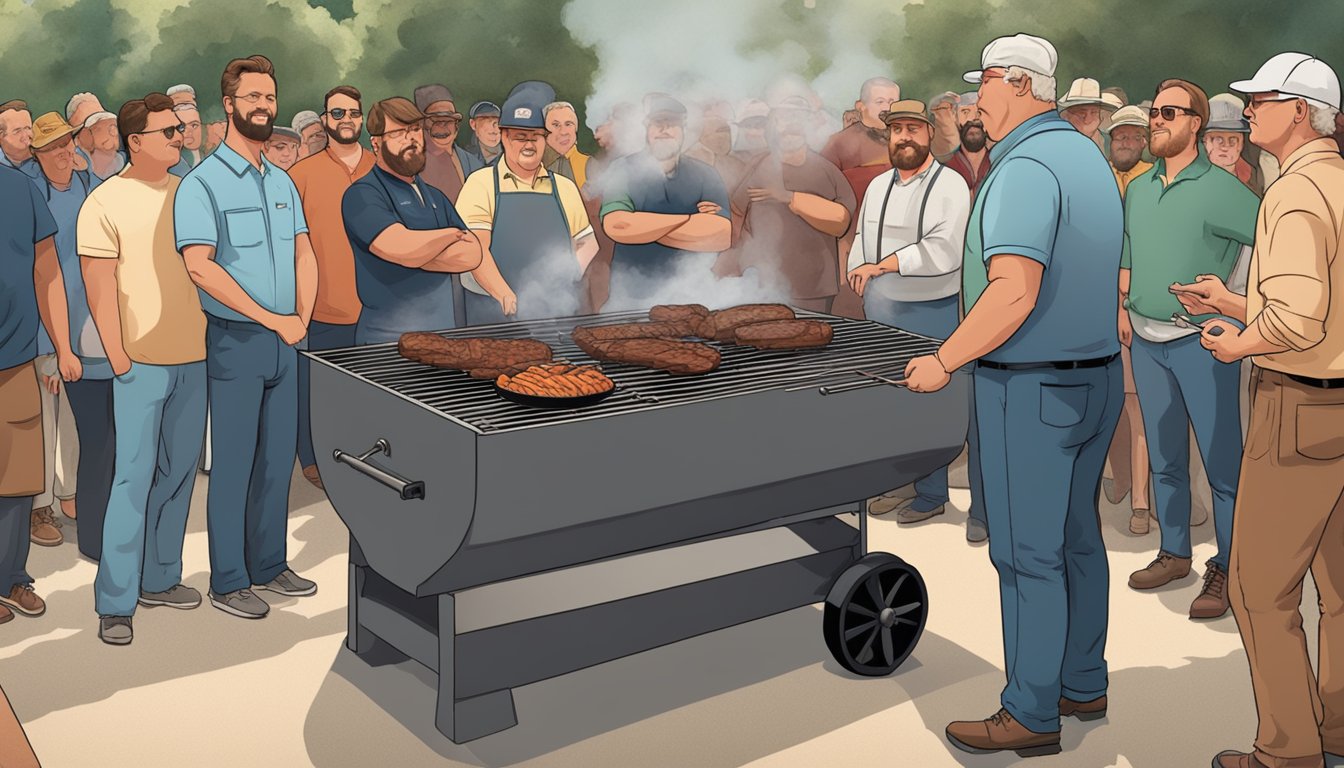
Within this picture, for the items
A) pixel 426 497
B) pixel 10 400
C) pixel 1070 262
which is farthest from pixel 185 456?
pixel 1070 262

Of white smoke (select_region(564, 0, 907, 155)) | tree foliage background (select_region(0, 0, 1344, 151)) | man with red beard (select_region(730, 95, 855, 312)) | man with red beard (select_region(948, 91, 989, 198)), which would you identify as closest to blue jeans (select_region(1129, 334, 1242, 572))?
man with red beard (select_region(730, 95, 855, 312))

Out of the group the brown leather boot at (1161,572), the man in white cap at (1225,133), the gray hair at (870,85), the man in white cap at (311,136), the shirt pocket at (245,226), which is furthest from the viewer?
the man in white cap at (311,136)

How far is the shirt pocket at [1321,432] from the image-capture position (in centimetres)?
353

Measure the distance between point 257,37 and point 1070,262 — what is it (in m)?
9.72

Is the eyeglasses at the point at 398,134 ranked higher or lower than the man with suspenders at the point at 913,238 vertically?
higher

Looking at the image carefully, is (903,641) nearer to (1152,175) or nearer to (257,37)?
(1152,175)

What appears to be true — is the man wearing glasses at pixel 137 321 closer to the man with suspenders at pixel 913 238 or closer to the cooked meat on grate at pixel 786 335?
the cooked meat on grate at pixel 786 335

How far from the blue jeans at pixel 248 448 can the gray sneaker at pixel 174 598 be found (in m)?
0.10

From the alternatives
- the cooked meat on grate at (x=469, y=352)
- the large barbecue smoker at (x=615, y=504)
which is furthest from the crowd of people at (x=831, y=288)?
the cooked meat on grate at (x=469, y=352)

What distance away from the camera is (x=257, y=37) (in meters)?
11.7

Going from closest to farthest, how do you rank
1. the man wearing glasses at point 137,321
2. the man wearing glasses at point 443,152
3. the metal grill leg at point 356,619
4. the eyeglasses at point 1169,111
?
the metal grill leg at point 356,619 < the man wearing glasses at point 137,321 < the eyeglasses at point 1169,111 < the man wearing glasses at point 443,152

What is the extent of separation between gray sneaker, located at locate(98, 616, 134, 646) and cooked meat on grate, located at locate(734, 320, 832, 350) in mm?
2528

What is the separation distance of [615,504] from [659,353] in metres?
0.79

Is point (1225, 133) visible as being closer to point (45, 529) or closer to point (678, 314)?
point (678, 314)
